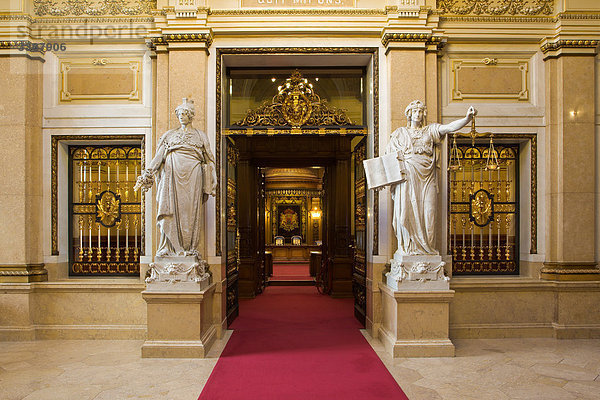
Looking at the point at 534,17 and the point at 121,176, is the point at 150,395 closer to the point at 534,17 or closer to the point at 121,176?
the point at 121,176

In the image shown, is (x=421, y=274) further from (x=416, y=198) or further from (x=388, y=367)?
(x=388, y=367)

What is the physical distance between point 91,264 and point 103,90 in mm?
2474

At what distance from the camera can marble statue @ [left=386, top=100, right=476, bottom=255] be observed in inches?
200

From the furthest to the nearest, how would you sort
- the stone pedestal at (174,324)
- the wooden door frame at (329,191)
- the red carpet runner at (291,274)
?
the red carpet runner at (291,274) < the wooden door frame at (329,191) < the stone pedestal at (174,324)

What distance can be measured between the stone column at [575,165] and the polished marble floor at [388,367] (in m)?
1.04

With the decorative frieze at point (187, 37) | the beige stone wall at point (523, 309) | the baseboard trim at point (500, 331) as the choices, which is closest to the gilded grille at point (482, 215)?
the beige stone wall at point (523, 309)

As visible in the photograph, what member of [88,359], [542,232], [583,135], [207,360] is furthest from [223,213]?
[583,135]

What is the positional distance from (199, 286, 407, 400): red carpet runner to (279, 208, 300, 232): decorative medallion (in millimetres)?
11629

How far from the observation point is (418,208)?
5082 mm

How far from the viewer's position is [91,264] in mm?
6305

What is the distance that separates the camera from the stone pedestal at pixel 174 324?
4.95 meters

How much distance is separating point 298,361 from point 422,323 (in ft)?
4.83

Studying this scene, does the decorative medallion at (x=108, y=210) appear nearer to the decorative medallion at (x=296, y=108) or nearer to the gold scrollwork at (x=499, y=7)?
the decorative medallion at (x=296, y=108)

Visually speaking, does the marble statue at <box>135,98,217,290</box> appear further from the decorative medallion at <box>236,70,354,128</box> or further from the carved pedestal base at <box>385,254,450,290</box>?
the carved pedestal base at <box>385,254,450,290</box>
